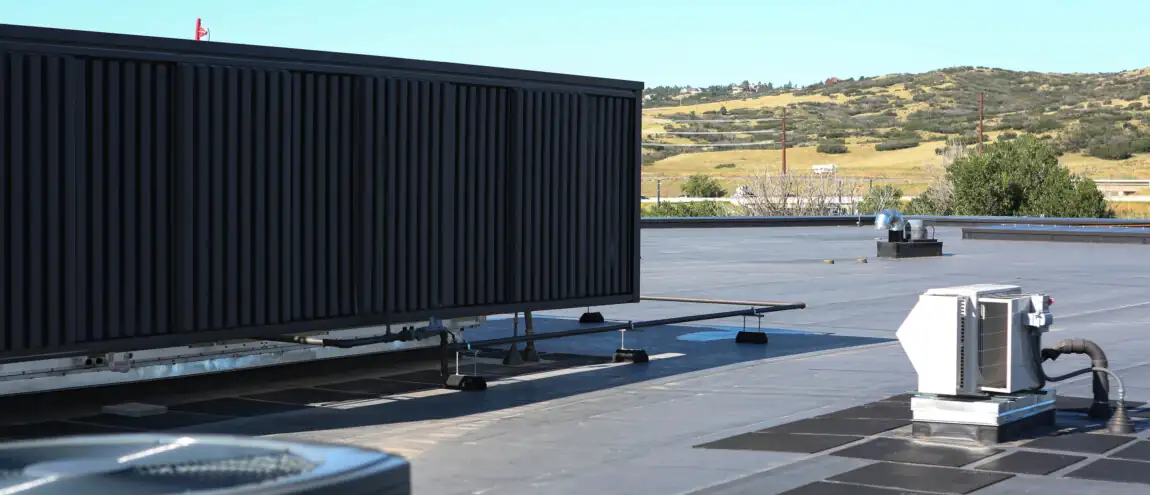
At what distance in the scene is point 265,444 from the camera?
148 inches

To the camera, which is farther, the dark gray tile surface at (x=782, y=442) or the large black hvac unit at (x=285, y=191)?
the large black hvac unit at (x=285, y=191)

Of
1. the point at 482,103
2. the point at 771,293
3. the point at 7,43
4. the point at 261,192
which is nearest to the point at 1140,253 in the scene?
the point at 771,293

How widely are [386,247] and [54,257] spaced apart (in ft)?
9.56

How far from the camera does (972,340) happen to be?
9.88 meters

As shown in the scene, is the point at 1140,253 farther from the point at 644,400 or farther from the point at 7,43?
the point at 7,43

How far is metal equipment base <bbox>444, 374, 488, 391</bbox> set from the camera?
12336 mm

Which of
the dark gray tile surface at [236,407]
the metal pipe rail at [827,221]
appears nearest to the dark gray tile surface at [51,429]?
the dark gray tile surface at [236,407]

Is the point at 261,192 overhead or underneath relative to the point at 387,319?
overhead

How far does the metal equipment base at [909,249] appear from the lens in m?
31.2

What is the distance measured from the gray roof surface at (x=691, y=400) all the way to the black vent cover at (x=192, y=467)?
4.67 meters

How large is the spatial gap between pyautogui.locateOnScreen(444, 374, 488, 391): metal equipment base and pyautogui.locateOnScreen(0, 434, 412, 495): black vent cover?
8.53 metres

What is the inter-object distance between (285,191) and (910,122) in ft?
418

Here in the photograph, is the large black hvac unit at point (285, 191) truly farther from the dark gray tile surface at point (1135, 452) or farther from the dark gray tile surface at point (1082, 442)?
the dark gray tile surface at point (1135, 452)

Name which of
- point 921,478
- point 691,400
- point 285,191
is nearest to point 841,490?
point 921,478
